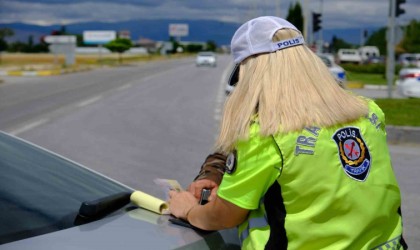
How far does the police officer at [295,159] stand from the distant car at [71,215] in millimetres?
151

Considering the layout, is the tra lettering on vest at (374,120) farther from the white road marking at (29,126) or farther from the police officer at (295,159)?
the white road marking at (29,126)

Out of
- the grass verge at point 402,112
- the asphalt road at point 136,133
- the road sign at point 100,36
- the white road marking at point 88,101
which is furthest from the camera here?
the road sign at point 100,36

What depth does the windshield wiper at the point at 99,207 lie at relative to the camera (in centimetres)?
240

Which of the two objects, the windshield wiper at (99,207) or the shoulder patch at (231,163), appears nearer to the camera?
the shoulder patch at (231,163)

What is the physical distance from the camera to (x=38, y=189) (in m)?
2.62

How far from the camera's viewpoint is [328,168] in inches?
81.8

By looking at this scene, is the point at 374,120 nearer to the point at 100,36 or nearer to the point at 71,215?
the point at 71,215

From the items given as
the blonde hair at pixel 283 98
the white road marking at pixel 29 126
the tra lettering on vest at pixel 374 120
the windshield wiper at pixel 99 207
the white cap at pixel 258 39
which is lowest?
the white road marking at pixel 29 126

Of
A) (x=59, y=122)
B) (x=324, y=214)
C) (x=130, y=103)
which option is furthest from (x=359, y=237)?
(x=130, y=103)

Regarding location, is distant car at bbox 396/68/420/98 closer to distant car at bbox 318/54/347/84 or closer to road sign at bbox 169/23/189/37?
distant car at bbox 318/54/347/84

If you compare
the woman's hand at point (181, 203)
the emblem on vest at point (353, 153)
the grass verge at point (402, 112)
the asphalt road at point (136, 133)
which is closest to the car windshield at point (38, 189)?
the woman's hand at point (181, 203)

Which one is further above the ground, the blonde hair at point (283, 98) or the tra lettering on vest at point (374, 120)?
the blonde hair at point (283, 98)

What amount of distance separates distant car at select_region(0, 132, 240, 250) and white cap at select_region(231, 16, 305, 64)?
0.62 metres

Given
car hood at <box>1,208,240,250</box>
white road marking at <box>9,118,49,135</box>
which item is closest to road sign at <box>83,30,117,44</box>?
white road marking at <box>9,118,49,135</box>
